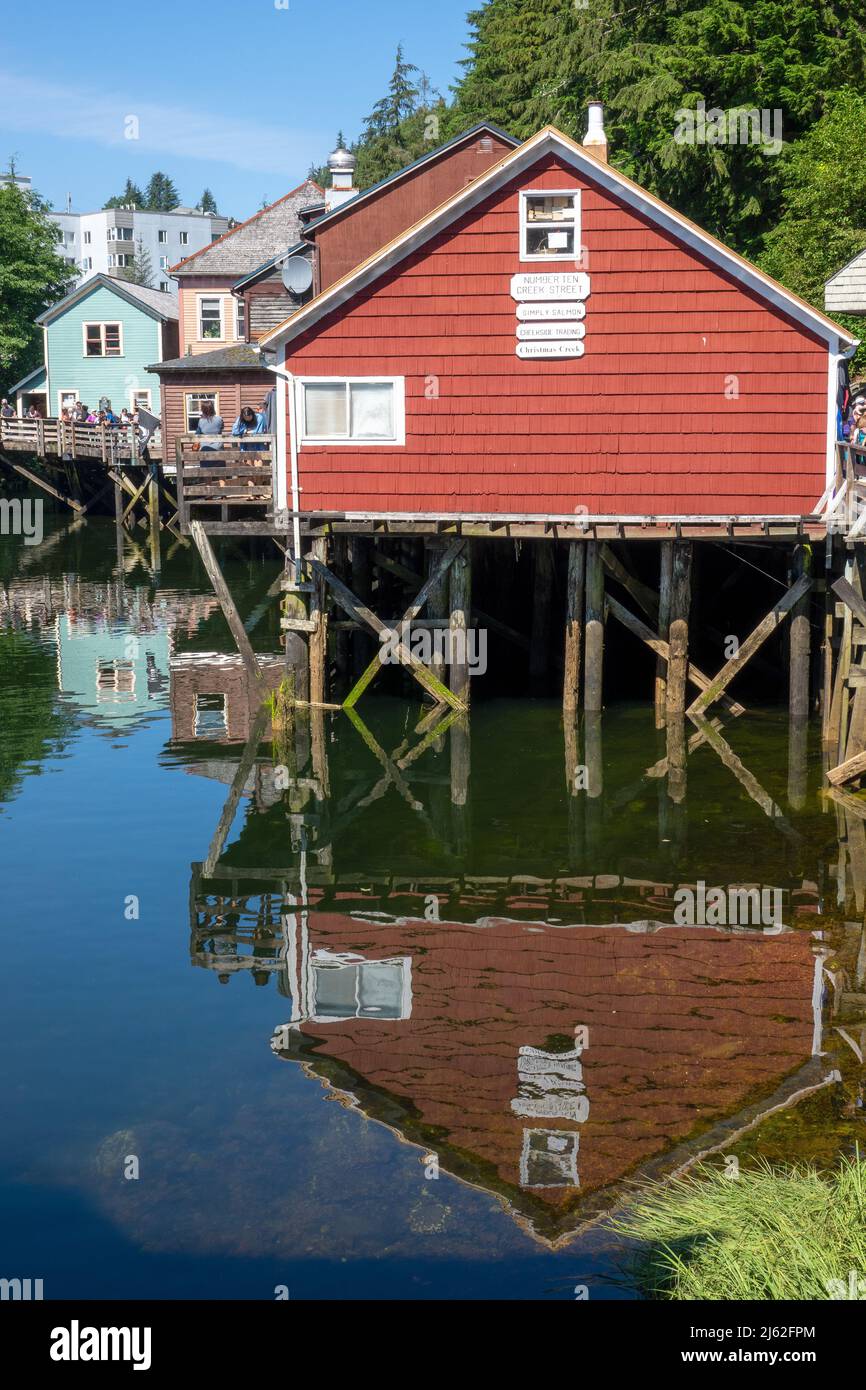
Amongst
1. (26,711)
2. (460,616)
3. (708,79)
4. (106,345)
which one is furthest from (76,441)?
(460,616)

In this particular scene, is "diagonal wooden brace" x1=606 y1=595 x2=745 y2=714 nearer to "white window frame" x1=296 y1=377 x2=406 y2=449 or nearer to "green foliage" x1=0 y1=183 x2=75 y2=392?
"white window frame" x1=296 y1=377 x2=406 y2=449

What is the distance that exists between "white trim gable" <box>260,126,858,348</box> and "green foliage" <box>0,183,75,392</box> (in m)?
50.9

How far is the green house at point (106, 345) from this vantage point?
59.4 metres

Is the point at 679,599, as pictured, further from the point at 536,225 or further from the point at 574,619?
the point at 536,225

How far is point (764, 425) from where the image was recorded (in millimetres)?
20016

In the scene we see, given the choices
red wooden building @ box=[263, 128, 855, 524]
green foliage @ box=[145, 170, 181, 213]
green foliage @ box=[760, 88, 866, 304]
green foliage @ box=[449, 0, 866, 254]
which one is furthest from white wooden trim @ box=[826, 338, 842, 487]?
green foliage @ box=[145, 170, 181, 213]

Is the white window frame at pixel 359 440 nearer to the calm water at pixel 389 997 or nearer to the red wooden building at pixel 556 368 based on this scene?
the red wooden building at pixel 556 368

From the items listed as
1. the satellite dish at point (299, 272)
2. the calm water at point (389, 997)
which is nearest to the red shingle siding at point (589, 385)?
the calm water at point (389, 997)

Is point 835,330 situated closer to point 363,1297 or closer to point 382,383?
point 382,383

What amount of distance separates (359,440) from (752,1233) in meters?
14.8

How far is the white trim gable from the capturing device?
63.8 feet

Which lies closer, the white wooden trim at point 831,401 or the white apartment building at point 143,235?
the white wooden trim at point 831,401

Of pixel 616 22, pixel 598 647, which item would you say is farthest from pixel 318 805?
pixel 616 22

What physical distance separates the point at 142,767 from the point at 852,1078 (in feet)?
39.1
